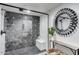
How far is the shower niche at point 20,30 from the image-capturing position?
1.05 metres

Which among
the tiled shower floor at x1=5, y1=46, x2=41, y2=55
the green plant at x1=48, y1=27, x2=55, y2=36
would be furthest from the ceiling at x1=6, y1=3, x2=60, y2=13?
the tiled shower floor at x1=5, y1=46, x2=41, y2=55

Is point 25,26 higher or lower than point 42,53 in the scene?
higher

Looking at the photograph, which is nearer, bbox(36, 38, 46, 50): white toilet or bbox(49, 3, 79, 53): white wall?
bbox(49, 3, 79, 53): white wall

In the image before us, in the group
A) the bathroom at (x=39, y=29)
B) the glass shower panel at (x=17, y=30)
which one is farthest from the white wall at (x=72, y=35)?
the glass shower panel at (x=17, y=30)

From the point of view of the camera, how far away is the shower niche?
1.05m

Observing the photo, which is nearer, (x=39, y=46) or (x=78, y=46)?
(x=78, y=46)

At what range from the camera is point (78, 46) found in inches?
38.9

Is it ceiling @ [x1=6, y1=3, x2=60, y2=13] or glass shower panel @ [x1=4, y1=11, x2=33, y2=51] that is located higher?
ceiling @ [x1=6, y1=3, x2=60, y2=13]

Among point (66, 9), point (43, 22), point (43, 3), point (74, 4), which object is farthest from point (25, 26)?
point (74, 4)

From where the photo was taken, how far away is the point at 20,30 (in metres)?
1.09

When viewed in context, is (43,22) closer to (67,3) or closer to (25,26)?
(25,26)

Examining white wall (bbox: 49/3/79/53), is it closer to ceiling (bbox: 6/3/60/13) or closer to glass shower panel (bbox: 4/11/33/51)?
ceiling (bbox: 6/3/60/13)

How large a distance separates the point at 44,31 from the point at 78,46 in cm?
46
